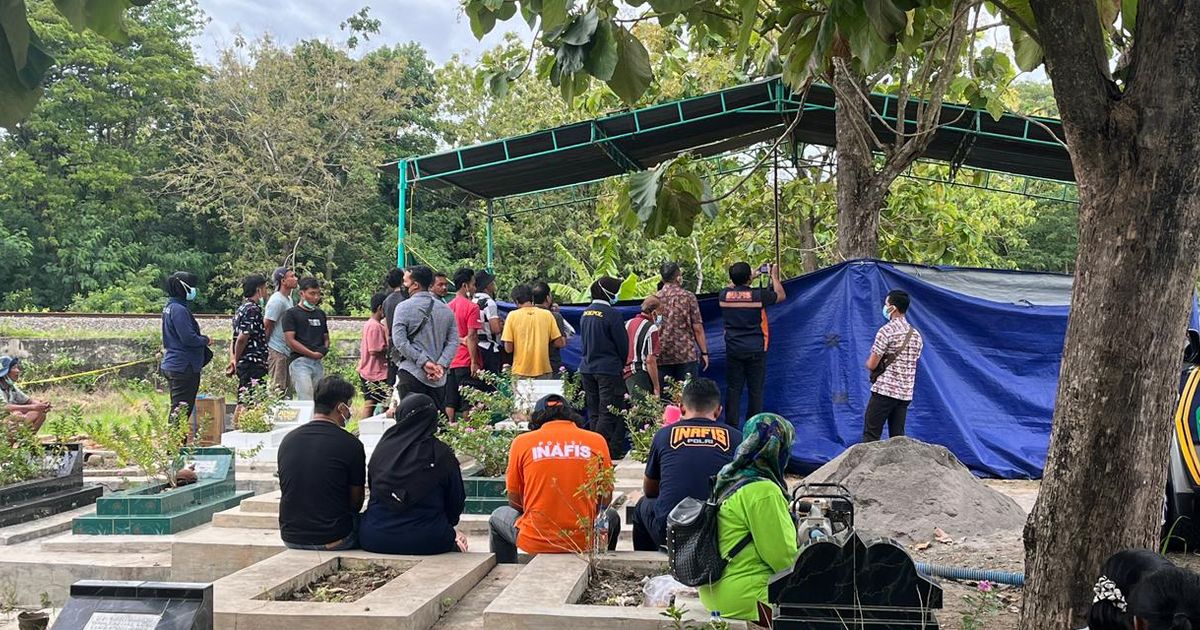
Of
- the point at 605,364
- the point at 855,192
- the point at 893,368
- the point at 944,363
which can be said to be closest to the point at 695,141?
the point at 855,192

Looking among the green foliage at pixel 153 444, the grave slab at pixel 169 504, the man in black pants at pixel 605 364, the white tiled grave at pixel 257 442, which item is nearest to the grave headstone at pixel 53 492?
the grave slab at pixel 169 504

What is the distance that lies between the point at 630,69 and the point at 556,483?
7.64 feet

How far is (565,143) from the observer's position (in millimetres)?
10062

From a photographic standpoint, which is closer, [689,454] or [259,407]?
[689,454]

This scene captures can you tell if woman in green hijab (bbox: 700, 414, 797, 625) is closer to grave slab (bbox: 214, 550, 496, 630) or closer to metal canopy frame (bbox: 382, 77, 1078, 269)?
grave slab (bbox: 214, 550, 496, 630)

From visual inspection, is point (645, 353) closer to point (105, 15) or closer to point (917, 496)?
point (917, 496)

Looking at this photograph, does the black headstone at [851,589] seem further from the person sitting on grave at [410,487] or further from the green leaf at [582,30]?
the person sitting on grave at [410,487]

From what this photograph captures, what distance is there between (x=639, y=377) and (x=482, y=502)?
2.20 meters

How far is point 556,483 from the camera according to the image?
4.97 m

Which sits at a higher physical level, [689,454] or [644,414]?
[689,454]


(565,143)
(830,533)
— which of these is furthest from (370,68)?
(830,533)

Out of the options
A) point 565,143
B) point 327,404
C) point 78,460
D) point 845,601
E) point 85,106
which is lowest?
point 78,460

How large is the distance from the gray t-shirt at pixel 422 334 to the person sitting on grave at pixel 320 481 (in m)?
2.55

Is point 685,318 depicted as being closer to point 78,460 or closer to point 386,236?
point 78,460
